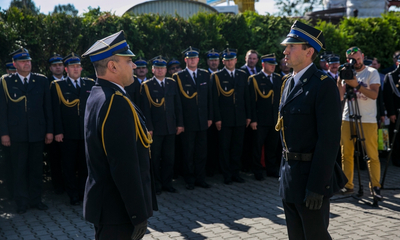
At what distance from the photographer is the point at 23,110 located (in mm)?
5965

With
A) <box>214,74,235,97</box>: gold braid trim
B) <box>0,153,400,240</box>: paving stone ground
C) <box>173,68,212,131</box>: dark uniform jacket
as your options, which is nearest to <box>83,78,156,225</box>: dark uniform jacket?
<box>0,153,400,240</box>: paving stone ground

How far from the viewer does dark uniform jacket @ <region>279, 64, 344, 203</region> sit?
3.02m

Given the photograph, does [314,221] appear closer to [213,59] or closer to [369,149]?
[369,149]

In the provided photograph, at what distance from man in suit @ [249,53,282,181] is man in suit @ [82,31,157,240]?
4988 millimetres

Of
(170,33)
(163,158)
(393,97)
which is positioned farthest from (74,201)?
(393,97)

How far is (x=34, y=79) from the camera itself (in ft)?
19.9

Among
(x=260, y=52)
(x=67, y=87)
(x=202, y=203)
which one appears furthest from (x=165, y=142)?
(x=260, y=52)

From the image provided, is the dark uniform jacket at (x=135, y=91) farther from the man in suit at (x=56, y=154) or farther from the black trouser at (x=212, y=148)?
the black trouser at (x=212, y=148)

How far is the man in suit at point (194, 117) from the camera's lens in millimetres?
7086

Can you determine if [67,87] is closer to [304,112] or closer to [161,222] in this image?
[161,222]

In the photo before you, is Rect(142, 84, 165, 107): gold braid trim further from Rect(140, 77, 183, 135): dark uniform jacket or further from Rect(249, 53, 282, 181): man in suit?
Rect(249, 53, 282, 181): man in suit

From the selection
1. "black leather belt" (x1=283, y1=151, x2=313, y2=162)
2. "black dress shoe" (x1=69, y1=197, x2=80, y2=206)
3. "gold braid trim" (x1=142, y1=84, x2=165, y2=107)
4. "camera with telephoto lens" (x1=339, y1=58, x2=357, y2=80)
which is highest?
"camera with telephoto lens" (x1=339, y1=58, x2=357, y2=80)

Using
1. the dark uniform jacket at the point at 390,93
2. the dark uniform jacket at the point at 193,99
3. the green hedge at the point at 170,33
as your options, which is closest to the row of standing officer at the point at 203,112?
the dark uniform jacket at the point at 193,99

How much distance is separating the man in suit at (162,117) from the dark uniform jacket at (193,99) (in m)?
0.16
